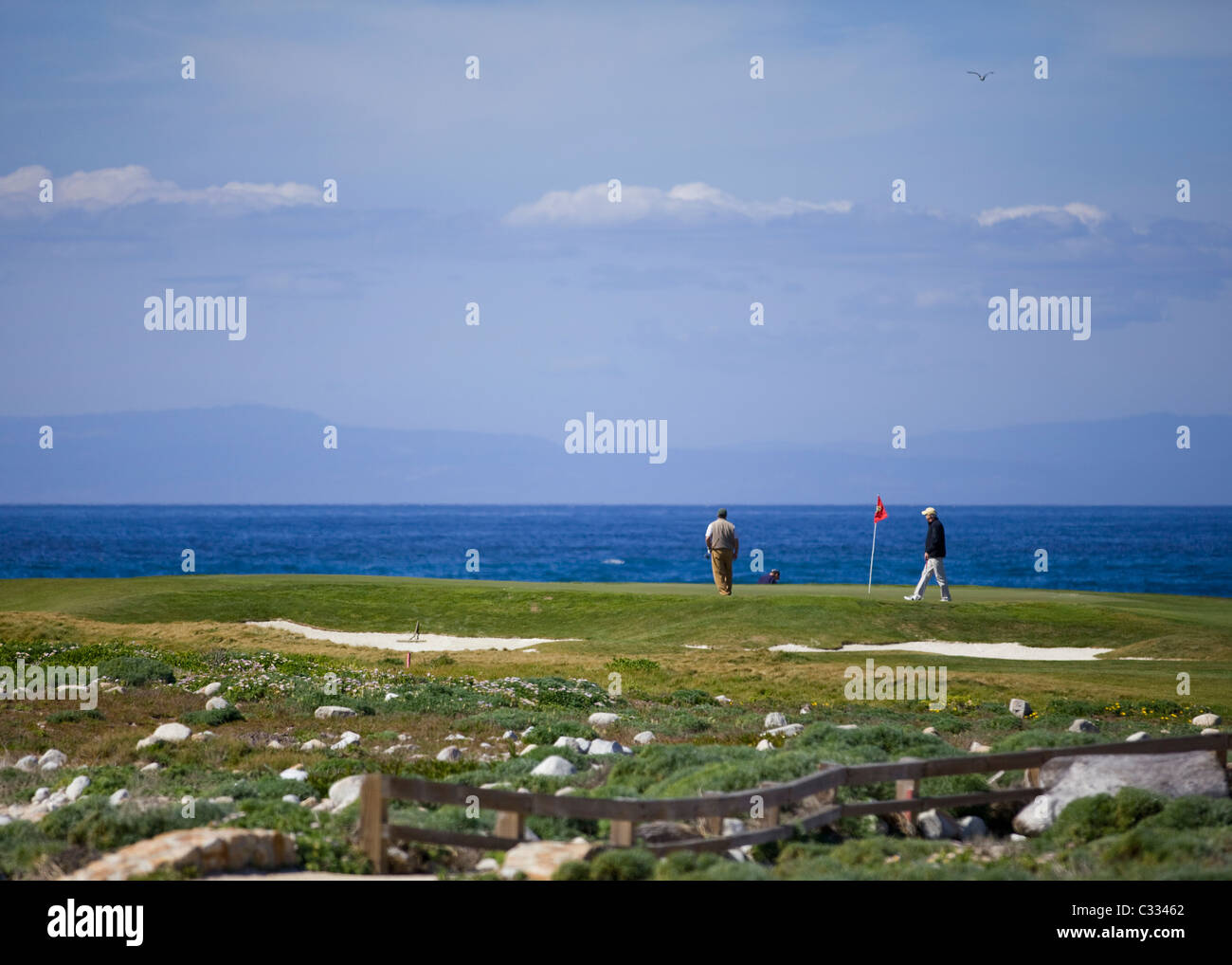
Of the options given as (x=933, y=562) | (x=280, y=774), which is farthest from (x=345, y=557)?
(x=280, y=774)

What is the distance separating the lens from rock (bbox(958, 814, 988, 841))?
11.3m

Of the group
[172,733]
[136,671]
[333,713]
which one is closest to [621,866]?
[172,733]

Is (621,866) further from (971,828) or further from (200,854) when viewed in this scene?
(971,828)

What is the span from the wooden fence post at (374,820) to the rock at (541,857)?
941 mm

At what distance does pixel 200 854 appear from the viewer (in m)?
8.54

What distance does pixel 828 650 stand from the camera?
26984 millimetres

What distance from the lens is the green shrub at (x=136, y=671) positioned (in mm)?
21500

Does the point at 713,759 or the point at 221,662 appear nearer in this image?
the point at 713,759

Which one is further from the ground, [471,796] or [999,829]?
[471,796]

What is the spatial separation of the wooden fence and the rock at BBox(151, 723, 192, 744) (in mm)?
7795
